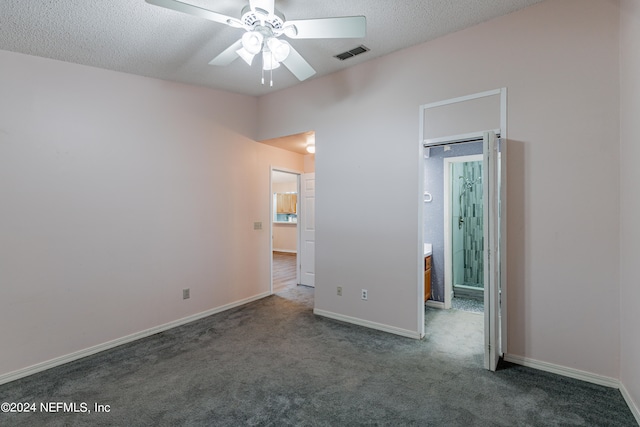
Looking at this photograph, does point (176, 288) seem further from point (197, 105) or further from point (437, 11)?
point (437, 11)

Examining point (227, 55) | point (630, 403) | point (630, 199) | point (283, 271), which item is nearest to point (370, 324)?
point (630, 403)

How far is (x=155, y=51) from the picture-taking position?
2.86 metres

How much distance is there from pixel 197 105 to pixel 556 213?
3905 millimetres

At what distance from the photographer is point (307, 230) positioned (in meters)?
5.40

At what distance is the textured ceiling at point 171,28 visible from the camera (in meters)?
2.27

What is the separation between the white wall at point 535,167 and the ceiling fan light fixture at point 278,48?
1432 mm

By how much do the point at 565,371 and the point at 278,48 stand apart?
10.7ft

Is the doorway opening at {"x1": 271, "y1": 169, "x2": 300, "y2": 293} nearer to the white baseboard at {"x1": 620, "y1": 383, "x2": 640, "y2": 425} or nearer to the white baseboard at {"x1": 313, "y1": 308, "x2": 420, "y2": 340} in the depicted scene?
the white baseboard at {"x1": 313, "y1": 308, "x2": 420, "y2": 340}

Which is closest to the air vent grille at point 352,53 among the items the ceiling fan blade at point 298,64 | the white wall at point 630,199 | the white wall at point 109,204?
the ceiling fan blade at point 298,64

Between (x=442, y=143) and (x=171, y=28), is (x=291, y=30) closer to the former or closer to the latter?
(x=171, y=28)

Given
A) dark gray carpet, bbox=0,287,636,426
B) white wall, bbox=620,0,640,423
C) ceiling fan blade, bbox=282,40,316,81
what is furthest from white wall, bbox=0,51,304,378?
white wall, bbox=620,0,640,423

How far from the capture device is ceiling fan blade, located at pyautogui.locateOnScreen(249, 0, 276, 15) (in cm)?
193

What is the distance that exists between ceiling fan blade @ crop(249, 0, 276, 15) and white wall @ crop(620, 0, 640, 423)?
2291 mm

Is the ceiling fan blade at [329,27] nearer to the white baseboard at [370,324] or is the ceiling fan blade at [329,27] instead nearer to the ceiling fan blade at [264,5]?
the ceiling fan blade at [264,5]
